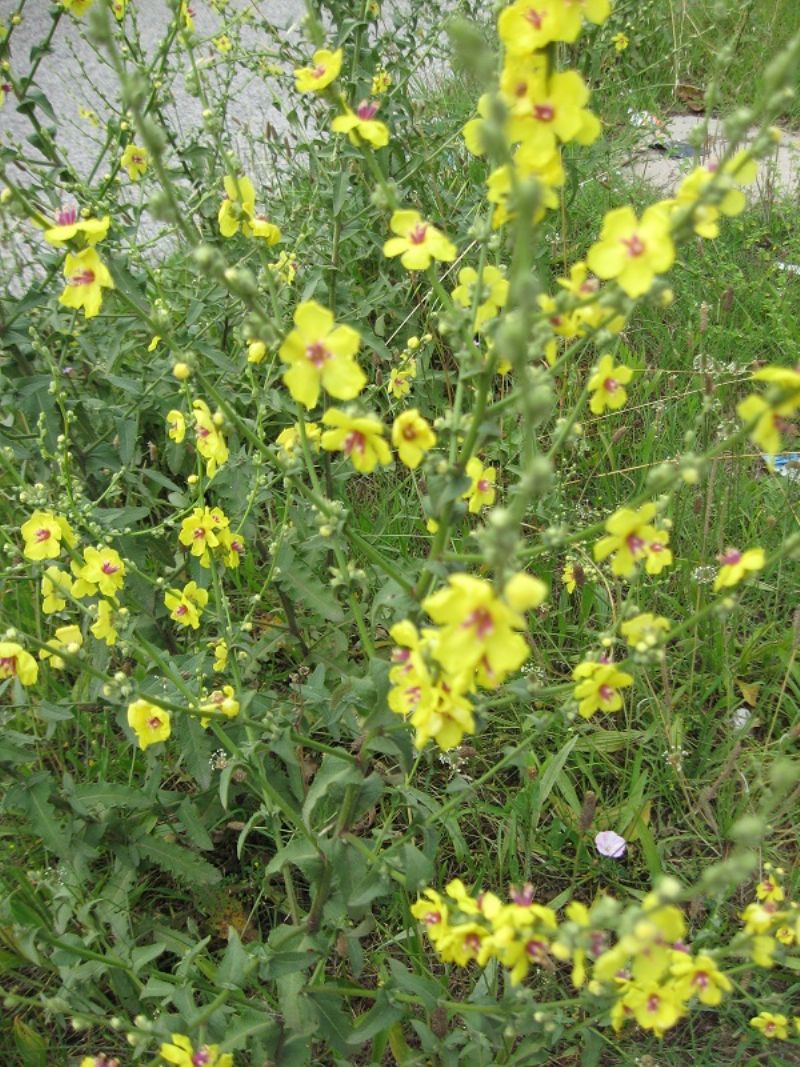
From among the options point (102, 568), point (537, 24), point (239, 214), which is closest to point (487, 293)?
point (537, 24)

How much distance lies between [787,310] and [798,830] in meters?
2.30

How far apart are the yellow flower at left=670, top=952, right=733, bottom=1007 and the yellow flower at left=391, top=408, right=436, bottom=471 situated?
986mm

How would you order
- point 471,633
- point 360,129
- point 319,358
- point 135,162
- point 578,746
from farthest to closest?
point 135,162, point 578,746, point 360,129, point 319,358, point 471,633

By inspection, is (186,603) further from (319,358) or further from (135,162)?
(135,162)

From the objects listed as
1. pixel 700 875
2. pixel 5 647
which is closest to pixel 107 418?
pixel 5 647

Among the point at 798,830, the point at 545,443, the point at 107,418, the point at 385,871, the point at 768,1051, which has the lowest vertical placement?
the point at 768,1051

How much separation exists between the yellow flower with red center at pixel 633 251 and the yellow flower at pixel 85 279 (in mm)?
977

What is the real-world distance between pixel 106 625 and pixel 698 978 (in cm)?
155

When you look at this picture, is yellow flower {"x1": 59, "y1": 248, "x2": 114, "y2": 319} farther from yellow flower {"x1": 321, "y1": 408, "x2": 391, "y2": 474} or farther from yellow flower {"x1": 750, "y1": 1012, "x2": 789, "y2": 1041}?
yellow flower {"x1": 750, "y1": 1012, "x2": 789, "y2": 1041}

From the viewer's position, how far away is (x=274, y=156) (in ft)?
14.5

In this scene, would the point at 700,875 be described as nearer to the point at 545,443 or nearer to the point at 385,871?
the point at 385,871

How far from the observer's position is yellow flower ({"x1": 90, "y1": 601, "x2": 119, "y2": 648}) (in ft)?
7.34

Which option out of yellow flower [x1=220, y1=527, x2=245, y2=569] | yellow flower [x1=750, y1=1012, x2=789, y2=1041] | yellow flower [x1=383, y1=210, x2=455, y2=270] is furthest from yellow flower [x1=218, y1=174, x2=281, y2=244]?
yellow flower [x1=750, y1=1012, x2=789, y2=1041]

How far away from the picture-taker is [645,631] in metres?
1.73
